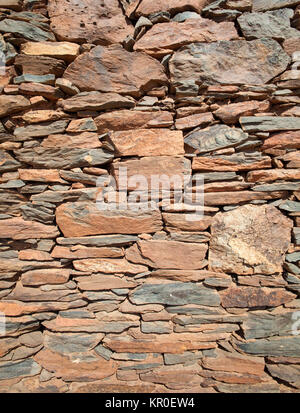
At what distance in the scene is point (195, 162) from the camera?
70.9 inches

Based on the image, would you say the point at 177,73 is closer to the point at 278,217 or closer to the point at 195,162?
the point at 195,162

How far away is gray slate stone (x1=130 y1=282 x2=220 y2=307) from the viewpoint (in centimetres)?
189

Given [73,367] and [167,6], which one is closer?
[167,6]

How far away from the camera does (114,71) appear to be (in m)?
1.74

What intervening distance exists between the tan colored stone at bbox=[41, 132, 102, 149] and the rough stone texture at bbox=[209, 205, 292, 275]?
48.0 inches

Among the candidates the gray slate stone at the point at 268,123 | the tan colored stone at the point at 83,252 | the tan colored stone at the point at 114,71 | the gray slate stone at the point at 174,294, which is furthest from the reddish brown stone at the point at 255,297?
the tan colored stone at the point at 114,71

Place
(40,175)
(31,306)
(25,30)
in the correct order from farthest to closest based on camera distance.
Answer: (31,306) → (40,175) → (25,30)

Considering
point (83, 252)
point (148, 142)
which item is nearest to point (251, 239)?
point (148, 142)

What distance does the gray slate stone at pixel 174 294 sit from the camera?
1889 mm

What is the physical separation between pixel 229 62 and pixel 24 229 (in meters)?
2.12

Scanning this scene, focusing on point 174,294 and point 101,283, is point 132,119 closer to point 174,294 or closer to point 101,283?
point 101,283

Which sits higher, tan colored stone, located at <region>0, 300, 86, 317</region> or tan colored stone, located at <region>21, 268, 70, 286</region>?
tan colored stone, located at <region>21, 268, 70, 286</region>

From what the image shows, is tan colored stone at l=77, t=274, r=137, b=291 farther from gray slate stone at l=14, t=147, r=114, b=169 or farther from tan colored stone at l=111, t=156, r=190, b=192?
gray slate stone at l=14, t=147, r=114, b=169

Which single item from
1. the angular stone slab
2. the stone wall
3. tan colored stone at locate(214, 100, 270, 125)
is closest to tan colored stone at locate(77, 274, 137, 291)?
the stone wall
